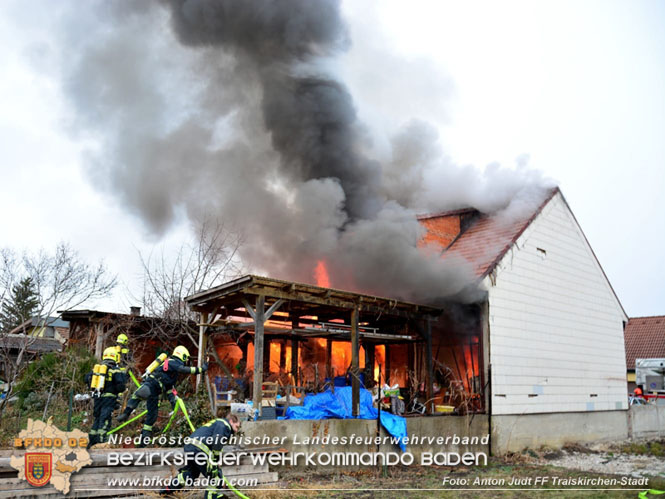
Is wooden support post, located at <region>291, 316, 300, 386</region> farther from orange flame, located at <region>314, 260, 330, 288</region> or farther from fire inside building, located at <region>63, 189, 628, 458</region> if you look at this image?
orange flame, located at <region>314, 260, 330, 288</region>

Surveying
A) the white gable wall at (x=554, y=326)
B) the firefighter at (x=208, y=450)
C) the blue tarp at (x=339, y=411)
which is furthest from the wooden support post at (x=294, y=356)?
the firefighter at (x=208, y=450)

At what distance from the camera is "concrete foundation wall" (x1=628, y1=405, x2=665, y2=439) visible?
1848 cm

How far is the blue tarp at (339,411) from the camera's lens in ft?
35.3

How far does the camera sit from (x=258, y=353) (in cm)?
1009

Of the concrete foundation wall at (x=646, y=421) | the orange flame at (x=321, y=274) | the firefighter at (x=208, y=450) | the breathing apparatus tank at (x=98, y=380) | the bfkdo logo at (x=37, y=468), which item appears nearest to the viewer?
the firefighter at (x=208, y=450)

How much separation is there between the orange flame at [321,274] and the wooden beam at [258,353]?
4.62 m

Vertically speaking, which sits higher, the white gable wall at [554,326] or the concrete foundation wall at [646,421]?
the white gable wall at [554,326]

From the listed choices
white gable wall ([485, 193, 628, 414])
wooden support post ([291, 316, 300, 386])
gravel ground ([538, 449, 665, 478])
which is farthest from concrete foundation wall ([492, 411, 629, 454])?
wooden support post ([291, 316, 300, 386])

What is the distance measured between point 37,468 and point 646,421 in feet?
66.2

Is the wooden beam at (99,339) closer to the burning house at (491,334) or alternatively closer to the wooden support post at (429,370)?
the burning house at (491,334)

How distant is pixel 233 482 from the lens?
8031mm

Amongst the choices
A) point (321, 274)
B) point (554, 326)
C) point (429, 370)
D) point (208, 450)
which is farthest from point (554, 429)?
point (208, 450)

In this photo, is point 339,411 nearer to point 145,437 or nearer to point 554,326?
point 145,437

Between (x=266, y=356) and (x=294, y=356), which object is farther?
(x=266, y=356)
